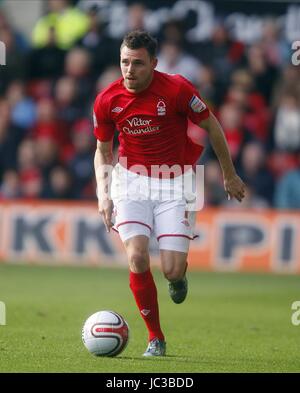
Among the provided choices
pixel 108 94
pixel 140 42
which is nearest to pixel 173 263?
pixel 108 94

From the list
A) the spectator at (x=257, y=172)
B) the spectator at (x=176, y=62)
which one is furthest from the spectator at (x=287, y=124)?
the spectator at (x=176, y=62)

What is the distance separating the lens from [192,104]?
29.3ft

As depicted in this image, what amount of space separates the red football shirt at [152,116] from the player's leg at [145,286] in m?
0.77

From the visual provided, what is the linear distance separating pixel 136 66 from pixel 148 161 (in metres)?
0.85

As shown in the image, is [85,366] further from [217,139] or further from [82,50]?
[82,50]

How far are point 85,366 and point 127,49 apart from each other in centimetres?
247

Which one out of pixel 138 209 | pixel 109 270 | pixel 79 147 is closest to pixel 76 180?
pixel 79 147

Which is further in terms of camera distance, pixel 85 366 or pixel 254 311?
pixel 254 311

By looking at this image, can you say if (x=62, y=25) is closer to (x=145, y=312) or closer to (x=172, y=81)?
(x=172, y=81)

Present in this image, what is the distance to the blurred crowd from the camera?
1841 centimetres

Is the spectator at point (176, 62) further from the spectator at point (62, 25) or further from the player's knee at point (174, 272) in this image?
the player's knee at point (174, 272)

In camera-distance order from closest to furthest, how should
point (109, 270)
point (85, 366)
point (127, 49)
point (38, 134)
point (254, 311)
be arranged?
point (85, 366), point (127, 49), point (254, 311), point (109, 270), point (38, 134)

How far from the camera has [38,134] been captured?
18766mm

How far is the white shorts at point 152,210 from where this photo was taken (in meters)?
9.02
